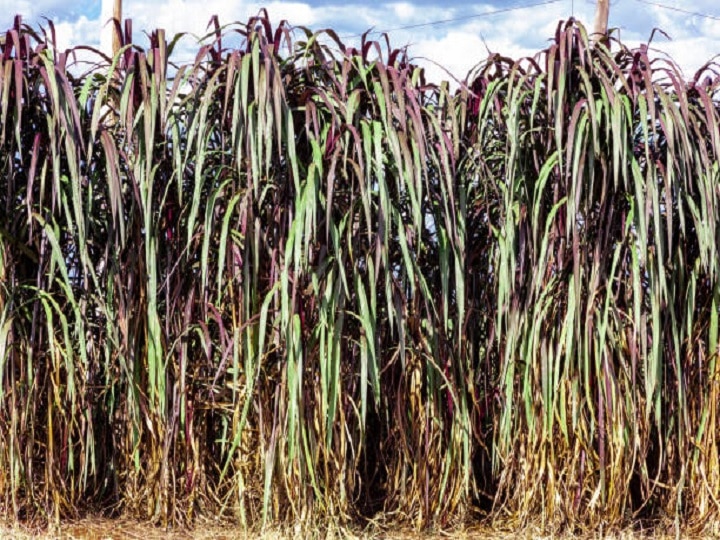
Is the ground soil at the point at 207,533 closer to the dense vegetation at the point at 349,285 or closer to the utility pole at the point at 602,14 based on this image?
the dense vegetation at the point at 349,285

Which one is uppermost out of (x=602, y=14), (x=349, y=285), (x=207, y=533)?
(x=602, y=14)

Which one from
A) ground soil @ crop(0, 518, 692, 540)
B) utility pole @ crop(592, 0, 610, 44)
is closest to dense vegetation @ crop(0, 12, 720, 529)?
ground soil @ crop(0, 518, 692, 540)

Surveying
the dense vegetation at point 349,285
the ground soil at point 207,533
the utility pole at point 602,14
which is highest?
the utility pole at point 602,14

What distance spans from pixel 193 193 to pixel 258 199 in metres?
0.25

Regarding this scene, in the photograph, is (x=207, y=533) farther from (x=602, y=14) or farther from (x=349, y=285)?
(x=602, y=14)

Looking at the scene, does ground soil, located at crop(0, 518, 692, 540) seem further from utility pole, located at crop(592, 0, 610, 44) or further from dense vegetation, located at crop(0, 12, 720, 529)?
utility pole, located at crop(592, 0, 610, 44)

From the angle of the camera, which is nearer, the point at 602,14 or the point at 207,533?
the point at 207,533

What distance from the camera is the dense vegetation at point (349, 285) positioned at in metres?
2.90

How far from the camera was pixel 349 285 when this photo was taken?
293 centimetres

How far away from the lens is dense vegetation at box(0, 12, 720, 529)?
9.52ft

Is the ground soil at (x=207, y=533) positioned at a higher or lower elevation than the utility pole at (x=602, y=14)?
lower

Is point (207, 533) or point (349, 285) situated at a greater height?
point (349, 285)

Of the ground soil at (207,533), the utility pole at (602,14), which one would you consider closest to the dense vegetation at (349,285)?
the ground soil at (207,533)

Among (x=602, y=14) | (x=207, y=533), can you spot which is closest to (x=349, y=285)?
(x=207, y=533)
